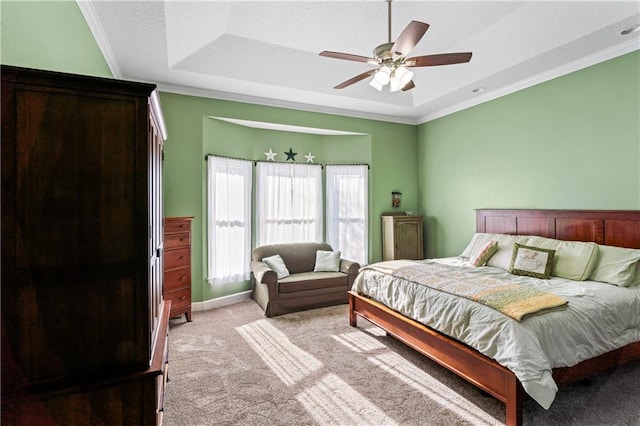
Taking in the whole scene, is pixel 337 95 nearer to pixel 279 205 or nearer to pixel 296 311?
pixel 279 205

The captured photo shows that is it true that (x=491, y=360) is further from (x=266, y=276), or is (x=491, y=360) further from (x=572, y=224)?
(x=266, y=276)

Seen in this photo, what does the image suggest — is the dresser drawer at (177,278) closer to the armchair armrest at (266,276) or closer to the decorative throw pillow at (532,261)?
the armchair armrest at (266,276)

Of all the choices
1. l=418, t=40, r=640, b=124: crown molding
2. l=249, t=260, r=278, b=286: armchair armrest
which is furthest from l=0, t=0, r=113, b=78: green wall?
l=418, t=40, r=640, b=124: crown molding

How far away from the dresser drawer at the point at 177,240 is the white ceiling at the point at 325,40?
1.94 meters

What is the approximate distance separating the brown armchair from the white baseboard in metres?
0.14

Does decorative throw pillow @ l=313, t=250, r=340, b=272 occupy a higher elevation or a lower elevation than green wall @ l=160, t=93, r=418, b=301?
lower

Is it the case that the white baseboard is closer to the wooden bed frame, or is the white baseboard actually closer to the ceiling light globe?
the wooden bed frame

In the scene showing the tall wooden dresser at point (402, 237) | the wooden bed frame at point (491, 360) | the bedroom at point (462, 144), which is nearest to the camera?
the wooden bed frame at point (491, 360)

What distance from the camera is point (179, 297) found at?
377 centimetres

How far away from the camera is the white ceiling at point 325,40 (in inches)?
112

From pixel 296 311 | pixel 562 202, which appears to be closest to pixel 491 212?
pixel 562 202

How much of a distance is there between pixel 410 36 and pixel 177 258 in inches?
131

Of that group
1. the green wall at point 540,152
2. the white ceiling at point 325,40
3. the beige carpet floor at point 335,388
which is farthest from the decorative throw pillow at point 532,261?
the white ceiling at point 325,40

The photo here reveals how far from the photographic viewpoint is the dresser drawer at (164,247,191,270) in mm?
3613
